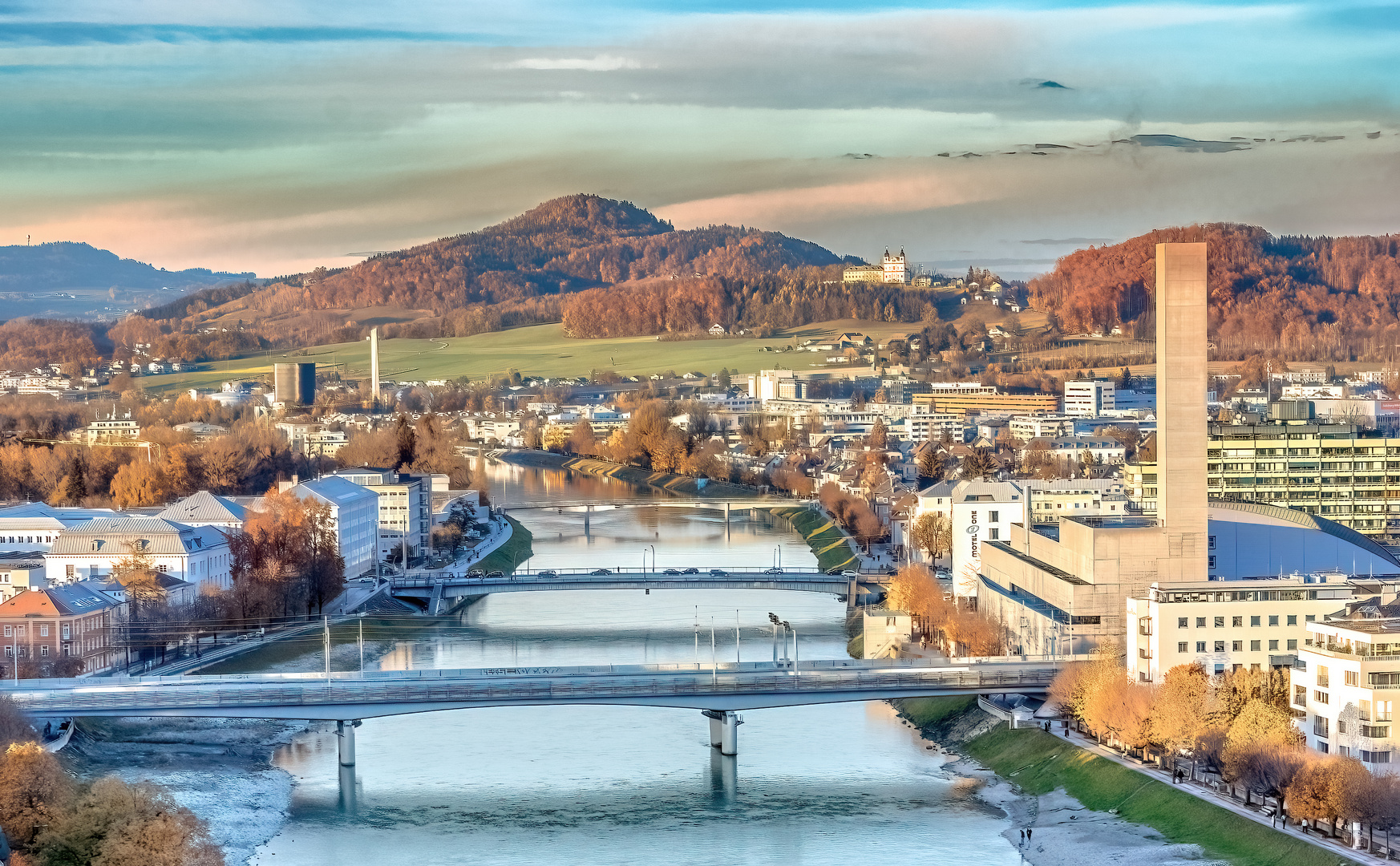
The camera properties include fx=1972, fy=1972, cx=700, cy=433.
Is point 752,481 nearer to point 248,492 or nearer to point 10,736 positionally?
point 248,492

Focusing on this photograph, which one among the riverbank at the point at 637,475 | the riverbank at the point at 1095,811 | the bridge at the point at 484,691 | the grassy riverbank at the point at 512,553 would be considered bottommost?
the riverbank at the point at 1095,811

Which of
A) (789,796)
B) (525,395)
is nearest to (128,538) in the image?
(789,796)

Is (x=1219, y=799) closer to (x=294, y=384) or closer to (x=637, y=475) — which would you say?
(x=637, y=475)

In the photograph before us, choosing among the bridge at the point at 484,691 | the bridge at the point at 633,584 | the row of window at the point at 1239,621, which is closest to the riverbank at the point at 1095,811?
the bridge at the point at 484,691

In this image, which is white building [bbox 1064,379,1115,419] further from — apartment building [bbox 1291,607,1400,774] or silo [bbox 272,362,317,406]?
apartment building [bbox 1291,607,1400,774]

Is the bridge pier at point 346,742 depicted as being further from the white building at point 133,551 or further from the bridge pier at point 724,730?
the white building at point 133,551

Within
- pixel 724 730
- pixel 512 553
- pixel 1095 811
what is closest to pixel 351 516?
pixel 512 553

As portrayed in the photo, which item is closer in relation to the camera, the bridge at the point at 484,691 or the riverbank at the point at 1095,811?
the riverbank at the point at 1095,811
